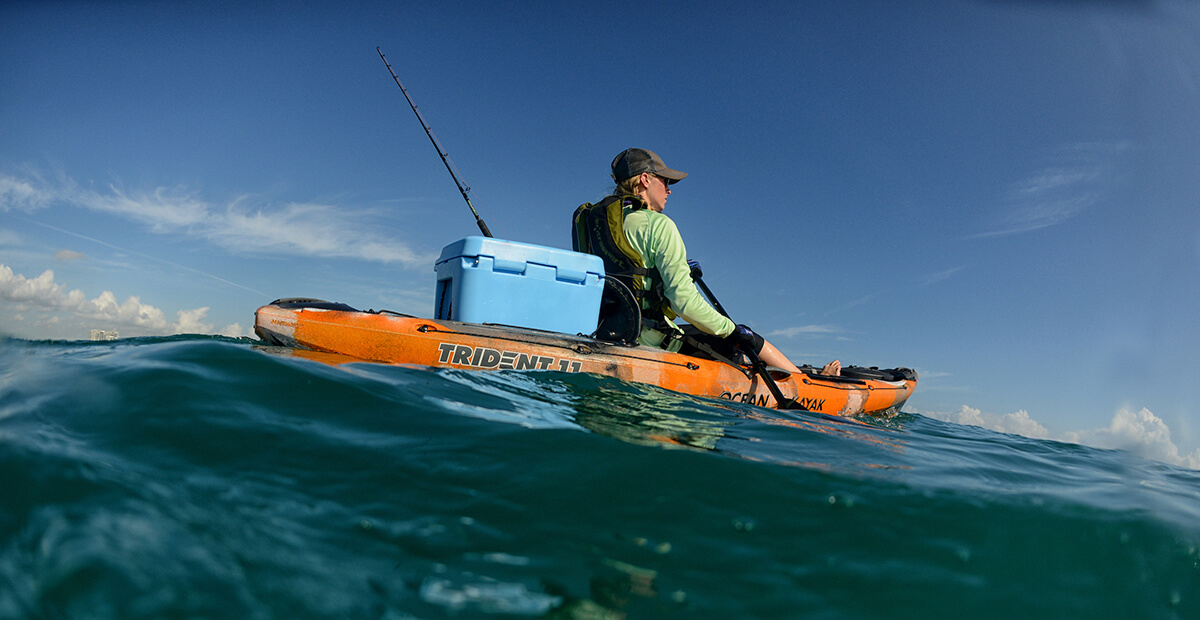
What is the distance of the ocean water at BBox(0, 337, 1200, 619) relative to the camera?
1.18 meters

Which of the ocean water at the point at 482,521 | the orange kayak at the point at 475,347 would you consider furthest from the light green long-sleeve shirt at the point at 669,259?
the ocean water at the point at 482,521

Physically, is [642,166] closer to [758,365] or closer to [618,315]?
[618,315]

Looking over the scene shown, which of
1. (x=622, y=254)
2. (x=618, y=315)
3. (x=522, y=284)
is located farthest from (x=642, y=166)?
(x=522, y=284)

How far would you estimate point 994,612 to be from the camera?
1.33 meters

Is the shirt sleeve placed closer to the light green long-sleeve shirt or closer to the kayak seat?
the light green long-sleeve shirt

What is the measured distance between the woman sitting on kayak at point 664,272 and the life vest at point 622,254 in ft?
0.04

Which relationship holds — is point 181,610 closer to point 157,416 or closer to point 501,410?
point 157,416

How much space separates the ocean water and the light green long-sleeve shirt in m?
2.43

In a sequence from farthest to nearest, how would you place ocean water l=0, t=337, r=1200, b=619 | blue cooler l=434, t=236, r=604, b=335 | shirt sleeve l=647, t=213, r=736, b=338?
shirt sleeve l=647, t=213, r=736, b=338 → blue cooler l=434, t=236, r=604, b=335 → ocean water l=0, t=337, r=1200, b=619

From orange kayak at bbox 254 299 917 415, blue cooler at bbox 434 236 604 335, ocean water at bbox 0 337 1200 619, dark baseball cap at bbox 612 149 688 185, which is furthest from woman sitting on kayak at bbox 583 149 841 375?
ocean water at bbox 0 337 1200 619

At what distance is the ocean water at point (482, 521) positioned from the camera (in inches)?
46.5

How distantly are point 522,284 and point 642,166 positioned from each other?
160 cm

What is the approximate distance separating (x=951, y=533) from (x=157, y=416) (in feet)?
8.89

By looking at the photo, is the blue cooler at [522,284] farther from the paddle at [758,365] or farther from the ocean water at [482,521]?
the ocean water at [482,521]
